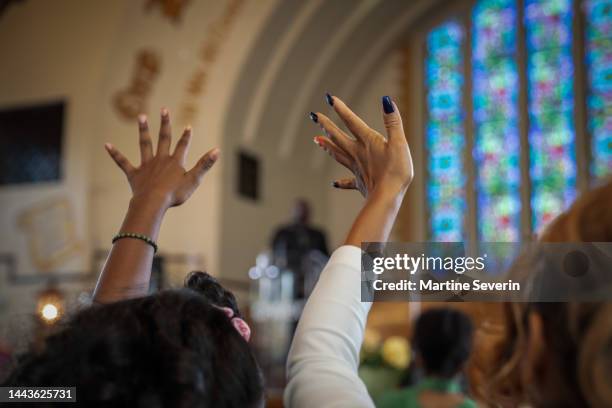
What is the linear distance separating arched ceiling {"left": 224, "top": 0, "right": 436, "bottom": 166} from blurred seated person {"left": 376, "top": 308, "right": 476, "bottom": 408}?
7.40 metres

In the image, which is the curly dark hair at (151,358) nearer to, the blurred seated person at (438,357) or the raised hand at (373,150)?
the raised hand at (373,150)

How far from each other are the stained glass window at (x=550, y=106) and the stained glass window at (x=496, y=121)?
199mm

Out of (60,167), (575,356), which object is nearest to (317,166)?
(60,167)

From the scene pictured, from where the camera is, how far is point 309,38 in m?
10.3

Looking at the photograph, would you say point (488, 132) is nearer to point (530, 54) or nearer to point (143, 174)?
point (530, 54)

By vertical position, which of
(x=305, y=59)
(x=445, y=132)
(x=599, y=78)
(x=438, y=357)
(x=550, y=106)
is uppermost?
(x=305, y=59)

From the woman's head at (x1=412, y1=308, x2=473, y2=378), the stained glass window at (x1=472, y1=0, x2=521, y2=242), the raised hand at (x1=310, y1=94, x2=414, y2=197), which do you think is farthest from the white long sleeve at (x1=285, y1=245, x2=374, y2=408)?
the stained glass window at (x1=472, y1=0, x2=521, y2=242)

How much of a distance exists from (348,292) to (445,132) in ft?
32.6

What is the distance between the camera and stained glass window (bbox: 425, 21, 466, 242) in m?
10.6

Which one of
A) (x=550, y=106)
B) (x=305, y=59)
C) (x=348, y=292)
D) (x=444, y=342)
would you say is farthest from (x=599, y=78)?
(x=348, y=292)

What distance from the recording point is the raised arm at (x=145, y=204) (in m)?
1.35

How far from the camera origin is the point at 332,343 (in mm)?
1074

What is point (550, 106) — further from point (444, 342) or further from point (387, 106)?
point (387, 106)

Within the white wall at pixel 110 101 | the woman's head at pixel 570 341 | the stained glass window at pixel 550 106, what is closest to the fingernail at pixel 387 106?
the woman's head at pixel 570 341
